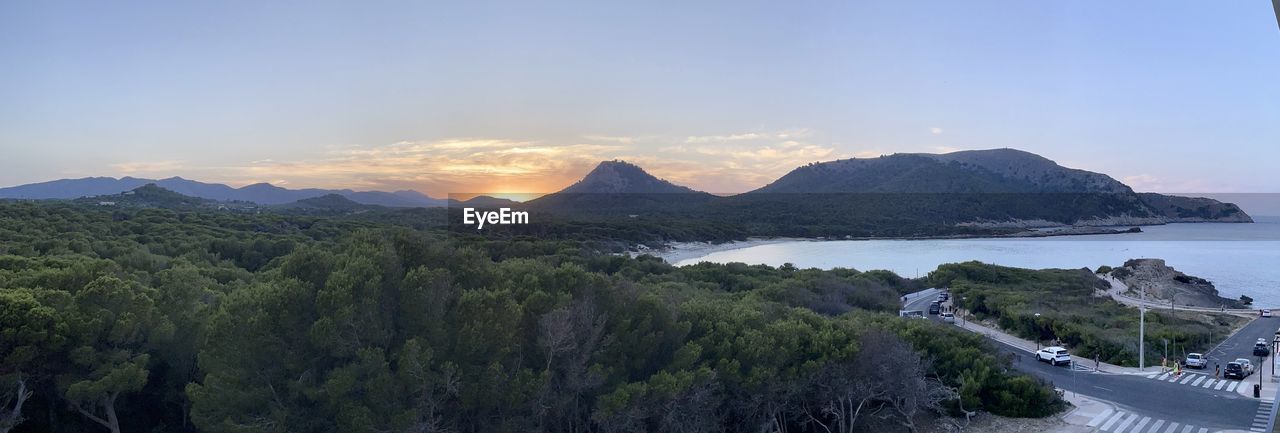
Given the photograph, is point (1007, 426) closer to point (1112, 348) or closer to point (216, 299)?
point (1112, 348)

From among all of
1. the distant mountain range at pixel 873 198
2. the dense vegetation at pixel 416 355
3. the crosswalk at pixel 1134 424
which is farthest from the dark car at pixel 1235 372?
the distant mountain range at pixel 873 198

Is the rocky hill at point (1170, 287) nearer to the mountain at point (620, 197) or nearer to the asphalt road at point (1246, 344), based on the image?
the asphalt road at point (1246, 344)

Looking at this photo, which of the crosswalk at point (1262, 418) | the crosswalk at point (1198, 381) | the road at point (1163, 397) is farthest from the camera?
the crosswalk at point (1198, 381)

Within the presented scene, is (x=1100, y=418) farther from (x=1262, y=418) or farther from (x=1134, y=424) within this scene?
(x=1262, y=418)

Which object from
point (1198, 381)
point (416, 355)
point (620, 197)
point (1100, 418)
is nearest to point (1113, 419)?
point (1100, 418)

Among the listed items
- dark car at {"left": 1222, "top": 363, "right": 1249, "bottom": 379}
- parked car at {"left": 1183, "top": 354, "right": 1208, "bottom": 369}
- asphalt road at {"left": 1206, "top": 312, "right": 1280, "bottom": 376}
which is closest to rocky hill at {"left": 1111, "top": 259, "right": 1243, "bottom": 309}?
asphalt road at {"left": 1206, "top": 312, "right": 1280, "bottom": 376}

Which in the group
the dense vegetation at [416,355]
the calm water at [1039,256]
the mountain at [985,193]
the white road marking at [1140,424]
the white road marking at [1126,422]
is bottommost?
the calm water at [1039,256]
